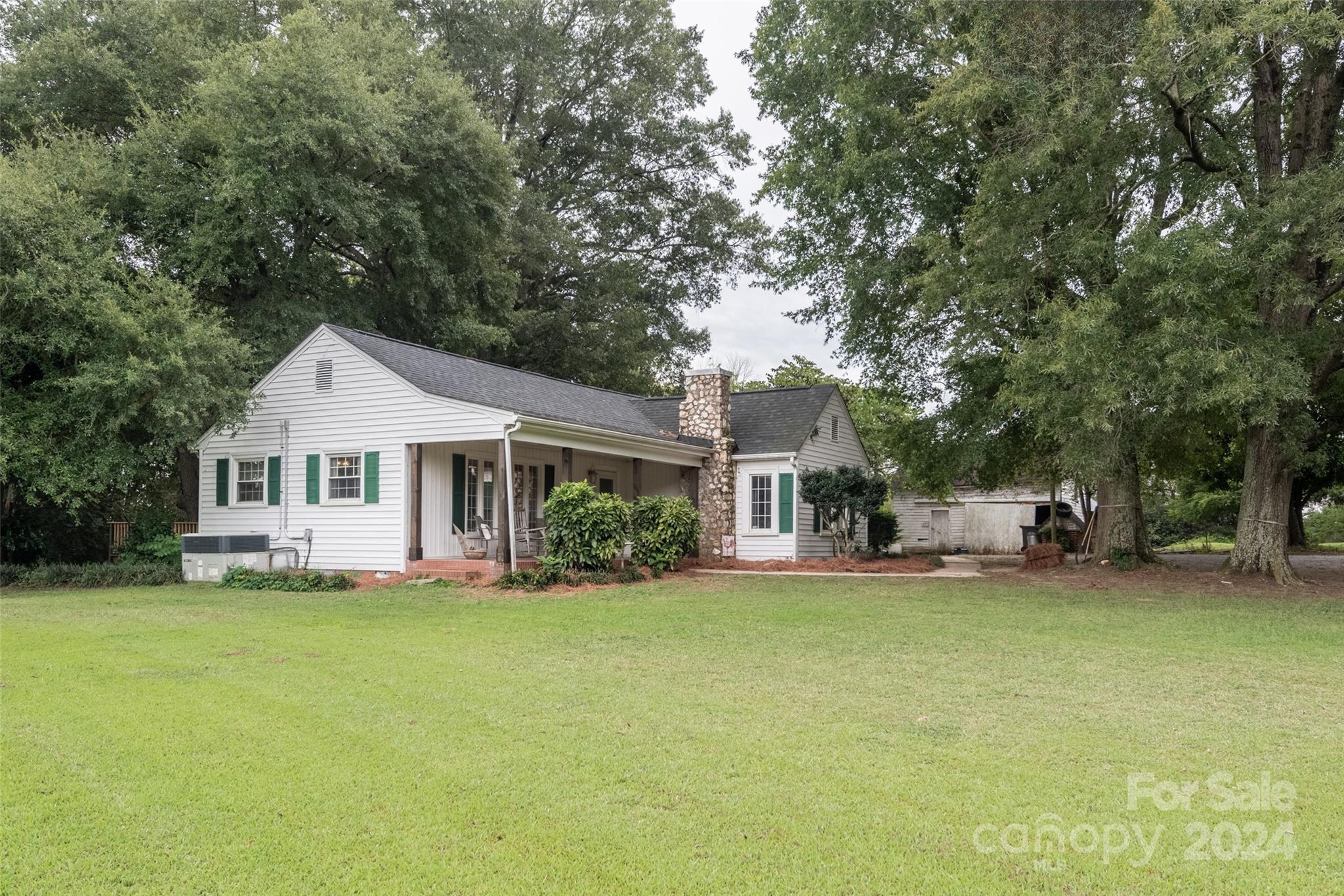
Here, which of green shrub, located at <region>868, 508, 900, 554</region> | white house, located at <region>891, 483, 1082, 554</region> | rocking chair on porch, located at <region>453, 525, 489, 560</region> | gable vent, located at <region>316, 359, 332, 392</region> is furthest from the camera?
white house, located at <region>891, 483, 1082, 554</region>

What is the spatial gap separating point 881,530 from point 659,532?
7486 mm

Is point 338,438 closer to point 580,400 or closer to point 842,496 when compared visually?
point 580,400

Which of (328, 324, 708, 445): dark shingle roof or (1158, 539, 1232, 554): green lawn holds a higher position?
(328, 324, 708, 445): dark shingle roof

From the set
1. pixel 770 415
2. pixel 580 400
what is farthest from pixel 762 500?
pixel 580 400

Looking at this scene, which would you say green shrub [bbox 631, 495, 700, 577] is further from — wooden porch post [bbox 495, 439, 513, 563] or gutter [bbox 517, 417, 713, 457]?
wooden porch post [bbox 495, 439, 513, 563]

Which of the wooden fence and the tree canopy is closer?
the tree canopy

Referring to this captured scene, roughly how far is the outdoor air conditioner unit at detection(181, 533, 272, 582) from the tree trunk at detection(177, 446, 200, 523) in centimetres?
444

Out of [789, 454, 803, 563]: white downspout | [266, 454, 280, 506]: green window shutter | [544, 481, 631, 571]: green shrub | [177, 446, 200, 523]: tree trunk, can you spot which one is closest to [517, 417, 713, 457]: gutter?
[544, 481, 631, 571]: green shrub

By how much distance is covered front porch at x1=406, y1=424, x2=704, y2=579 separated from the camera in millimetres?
14781

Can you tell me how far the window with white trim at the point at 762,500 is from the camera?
1903 centimetres

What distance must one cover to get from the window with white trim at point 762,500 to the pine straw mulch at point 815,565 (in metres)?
0.93

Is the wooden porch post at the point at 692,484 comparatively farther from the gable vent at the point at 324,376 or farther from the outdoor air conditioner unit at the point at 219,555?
the outdoor air conditioner unit at the point at 219,555

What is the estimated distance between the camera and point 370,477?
51.5 ft

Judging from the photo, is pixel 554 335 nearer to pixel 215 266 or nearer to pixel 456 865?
pixel 215 266
